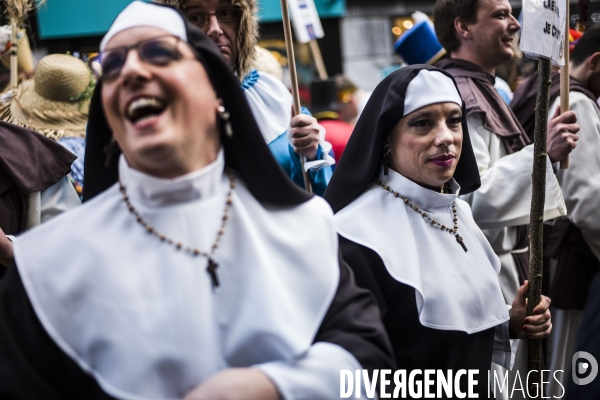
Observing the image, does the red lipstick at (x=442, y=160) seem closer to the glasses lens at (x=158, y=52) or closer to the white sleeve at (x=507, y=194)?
the white sleeve at (x=507, y=194)

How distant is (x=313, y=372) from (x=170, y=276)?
0.45 meters

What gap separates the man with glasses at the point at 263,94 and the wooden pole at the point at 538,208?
0.94m

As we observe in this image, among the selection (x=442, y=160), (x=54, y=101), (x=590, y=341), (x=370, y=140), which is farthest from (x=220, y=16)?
(x=590, y=341)

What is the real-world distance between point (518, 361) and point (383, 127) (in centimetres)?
183

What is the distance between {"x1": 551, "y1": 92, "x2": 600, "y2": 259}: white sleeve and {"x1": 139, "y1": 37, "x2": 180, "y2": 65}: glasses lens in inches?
123

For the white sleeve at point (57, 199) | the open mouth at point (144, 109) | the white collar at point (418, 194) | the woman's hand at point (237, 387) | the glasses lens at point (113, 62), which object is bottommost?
the white sleeve at point (57, 199)

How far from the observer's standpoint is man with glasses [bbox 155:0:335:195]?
140 inches

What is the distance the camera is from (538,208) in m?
3.27

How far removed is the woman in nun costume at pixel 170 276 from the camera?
6.40 ft

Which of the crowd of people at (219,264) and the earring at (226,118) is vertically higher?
the earring at (226,118)

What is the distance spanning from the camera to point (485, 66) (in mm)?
4754

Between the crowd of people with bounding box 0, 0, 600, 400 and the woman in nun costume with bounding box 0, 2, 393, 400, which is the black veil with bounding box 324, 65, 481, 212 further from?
the woman in nun costume with bounding box 0, 2, 393, 400

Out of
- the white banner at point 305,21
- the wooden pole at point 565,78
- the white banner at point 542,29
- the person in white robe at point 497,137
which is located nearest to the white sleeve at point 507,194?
the person in white robe at point 497,137

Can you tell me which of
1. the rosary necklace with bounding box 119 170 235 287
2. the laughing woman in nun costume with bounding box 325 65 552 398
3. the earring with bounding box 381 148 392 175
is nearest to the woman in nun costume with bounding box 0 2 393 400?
the rosary necklace with bounding box 119 170 235 287
